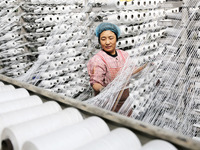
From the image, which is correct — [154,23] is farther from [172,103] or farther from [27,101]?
[27,101]

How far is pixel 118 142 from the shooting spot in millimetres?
890

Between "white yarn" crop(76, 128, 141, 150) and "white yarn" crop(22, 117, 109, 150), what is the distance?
67 millimetres

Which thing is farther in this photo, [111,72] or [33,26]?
[33,26]

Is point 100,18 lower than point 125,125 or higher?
higher

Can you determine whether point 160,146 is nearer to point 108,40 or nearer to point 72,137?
point 72,137

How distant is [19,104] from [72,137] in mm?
498

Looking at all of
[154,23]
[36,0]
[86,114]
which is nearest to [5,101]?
[86,114]

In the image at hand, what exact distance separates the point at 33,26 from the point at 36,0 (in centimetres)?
40

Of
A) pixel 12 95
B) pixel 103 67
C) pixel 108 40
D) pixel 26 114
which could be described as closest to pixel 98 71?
pixel 103 67

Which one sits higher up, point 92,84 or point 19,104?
point 19,104

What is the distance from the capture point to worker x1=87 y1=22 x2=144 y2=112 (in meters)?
1.88

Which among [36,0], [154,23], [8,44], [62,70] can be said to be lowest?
[62,70]

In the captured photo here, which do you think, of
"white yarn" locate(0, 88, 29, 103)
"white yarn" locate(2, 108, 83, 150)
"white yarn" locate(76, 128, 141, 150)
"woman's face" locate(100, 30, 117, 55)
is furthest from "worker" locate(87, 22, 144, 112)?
"white yarn" locate(76, 128, 141, 150)

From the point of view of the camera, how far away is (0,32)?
3.26 metres
